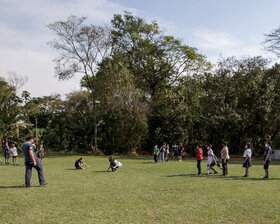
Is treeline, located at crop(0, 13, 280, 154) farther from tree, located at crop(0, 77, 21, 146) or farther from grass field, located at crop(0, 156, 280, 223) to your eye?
grass field, located at crop(0, 156, 280, 223)

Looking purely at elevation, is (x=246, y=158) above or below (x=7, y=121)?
below

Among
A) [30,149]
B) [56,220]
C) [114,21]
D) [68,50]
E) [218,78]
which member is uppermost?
[114,21]

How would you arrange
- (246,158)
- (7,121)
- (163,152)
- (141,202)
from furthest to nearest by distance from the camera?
1. (7,121)
2. (163,152)
3. (246,158)
4. (141,202)

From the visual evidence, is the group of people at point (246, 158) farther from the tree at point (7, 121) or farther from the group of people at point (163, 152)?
the tree at point (7, 121)

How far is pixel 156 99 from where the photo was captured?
118ft

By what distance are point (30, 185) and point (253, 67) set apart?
29196 mm

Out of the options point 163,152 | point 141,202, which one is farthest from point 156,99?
point 141,202

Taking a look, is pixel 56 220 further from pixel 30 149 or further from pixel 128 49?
pixel 128 49

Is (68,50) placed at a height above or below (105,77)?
above

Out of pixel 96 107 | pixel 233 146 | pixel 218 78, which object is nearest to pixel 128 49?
pixel 96 107

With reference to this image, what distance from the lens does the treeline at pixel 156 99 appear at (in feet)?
104

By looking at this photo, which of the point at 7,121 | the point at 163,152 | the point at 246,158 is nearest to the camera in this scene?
the point at 246,158

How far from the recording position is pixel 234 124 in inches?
1239

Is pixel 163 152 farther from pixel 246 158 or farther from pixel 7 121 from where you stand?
pixel 7 121
